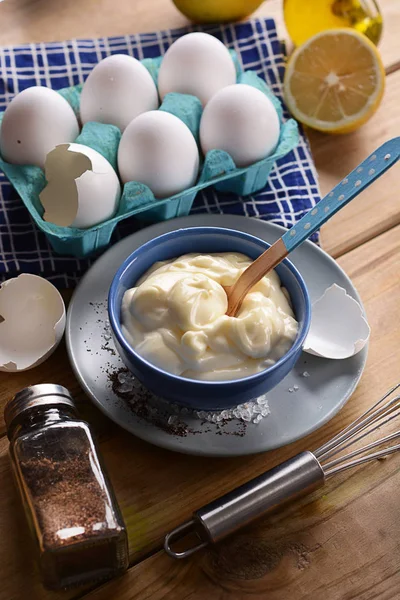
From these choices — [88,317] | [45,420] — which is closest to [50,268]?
[88,317]

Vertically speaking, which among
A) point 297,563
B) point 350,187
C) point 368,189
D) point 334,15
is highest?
point 334,15

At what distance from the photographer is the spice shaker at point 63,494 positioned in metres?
0.66

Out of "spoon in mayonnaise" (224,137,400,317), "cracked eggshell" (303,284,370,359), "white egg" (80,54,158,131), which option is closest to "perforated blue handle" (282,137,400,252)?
"spoon in mayonnaise" (224,137,400,317)

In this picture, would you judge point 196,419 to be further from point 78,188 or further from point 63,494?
point 78,188

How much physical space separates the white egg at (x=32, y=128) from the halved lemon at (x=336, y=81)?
40 cm

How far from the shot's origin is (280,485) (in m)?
0.75

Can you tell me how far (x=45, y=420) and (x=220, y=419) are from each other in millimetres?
196

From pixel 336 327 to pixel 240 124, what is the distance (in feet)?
1.04

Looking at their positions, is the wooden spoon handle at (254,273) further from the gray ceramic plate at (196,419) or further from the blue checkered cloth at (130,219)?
the blue checkered cloth at (130,219)

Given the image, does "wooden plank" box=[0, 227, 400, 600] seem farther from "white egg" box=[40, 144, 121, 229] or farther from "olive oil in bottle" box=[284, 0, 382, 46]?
"olive oil in bottle" box=[284, 0, 382, 46]

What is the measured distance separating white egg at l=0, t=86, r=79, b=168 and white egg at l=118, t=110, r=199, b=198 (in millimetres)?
96

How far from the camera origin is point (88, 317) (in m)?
0.90

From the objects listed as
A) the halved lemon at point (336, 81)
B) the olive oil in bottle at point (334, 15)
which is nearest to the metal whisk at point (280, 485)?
the halved lemon at point (336, 81)

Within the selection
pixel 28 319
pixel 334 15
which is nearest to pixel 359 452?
pixel 28 319
